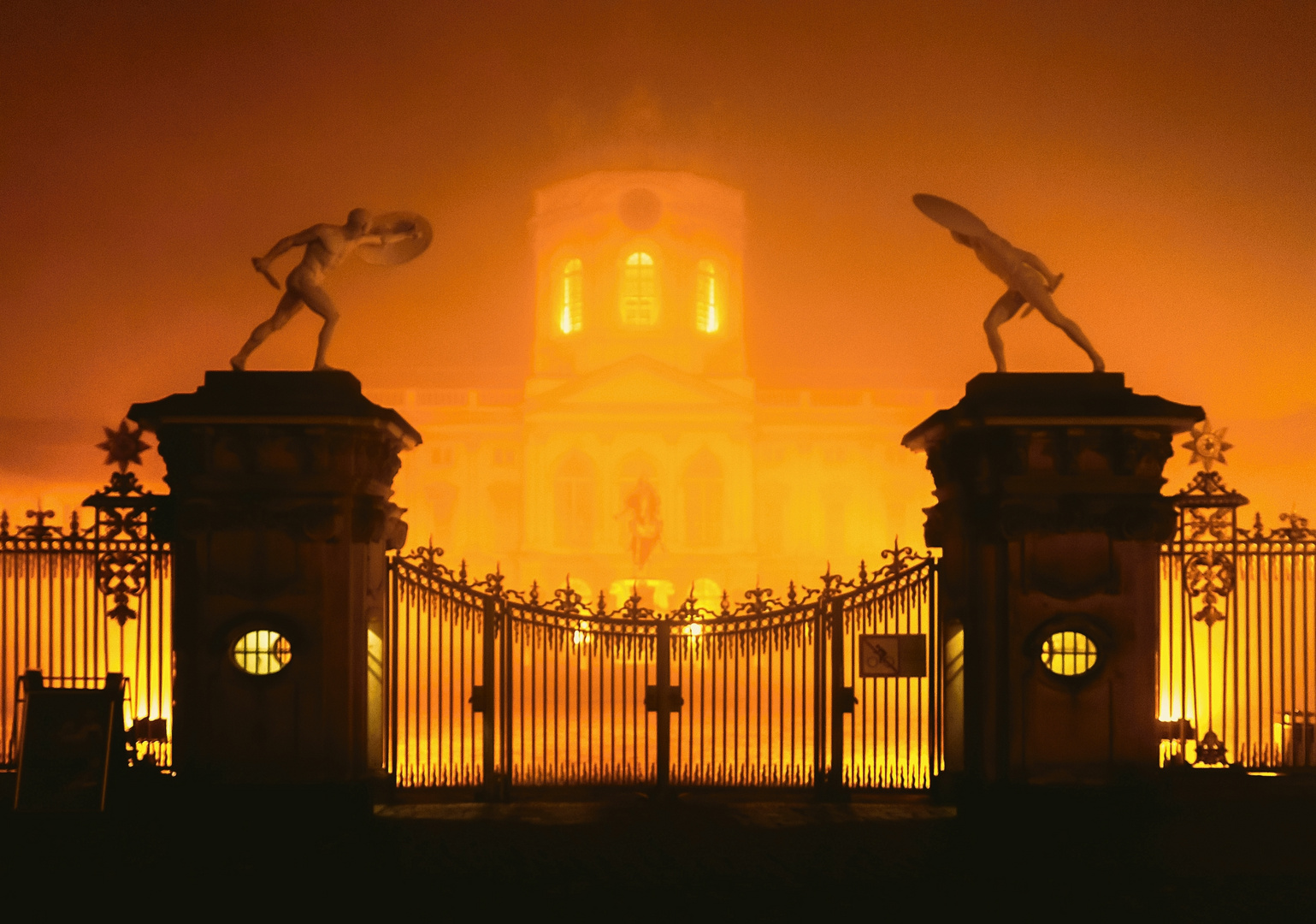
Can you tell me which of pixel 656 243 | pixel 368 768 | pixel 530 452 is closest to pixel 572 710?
pixel 368 768

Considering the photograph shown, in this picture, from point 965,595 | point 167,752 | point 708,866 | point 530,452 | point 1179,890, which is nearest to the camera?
point 1179,890

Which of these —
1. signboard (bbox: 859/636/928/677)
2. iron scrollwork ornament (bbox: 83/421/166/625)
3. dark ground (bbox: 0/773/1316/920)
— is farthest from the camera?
signboard (bbox: 859/636/928/677)

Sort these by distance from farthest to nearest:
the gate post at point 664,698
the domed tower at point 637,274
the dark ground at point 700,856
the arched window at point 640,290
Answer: the arched window at point 640,290, the domed tower at point 637,274, the gate post at point 664,698, the dark ground at point 700,856

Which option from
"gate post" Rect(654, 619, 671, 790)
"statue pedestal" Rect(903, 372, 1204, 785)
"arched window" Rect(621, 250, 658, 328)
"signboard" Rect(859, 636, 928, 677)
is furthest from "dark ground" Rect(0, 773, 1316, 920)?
"arched window" Rect(621, 250, 658, 328)

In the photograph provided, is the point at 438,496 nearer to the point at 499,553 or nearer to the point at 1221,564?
the point at 499,553

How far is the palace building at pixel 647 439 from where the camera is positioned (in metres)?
42.7

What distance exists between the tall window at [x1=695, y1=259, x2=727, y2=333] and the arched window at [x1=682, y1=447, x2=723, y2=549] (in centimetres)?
706

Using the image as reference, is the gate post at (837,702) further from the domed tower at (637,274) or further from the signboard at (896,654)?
the domed tower at (637,274)

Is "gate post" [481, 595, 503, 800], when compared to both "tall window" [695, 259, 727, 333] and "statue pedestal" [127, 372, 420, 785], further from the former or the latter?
"tall window" [695, 259, 727, 333]

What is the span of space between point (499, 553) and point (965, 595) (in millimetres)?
35648

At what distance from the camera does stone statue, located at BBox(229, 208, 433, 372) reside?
30.0ft

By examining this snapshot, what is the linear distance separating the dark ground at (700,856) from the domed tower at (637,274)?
36874 millimetres

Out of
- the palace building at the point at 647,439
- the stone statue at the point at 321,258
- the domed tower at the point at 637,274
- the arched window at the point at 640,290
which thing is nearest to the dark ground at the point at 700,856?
the stone statue at the point at 321,258

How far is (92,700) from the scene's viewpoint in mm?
8891
